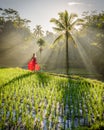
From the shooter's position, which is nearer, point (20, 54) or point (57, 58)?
point (57, 58)

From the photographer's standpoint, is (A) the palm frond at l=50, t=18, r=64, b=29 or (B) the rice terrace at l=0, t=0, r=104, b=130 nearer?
(B) the rice terrace at l=0, t=0, r=104, b=130

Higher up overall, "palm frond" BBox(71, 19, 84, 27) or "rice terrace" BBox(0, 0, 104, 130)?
"palm frond" BBox(71, 19, 84, 27)

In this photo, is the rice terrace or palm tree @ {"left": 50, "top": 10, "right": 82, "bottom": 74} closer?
the rice terrace

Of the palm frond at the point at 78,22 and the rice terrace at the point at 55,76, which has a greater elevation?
the palm frond at the point at 78,22

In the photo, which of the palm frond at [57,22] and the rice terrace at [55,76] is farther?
the palm frond at [57,22]

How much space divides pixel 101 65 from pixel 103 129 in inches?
1350

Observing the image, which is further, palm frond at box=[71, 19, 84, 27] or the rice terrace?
palm frond at box=[71, 19, 84, 27]

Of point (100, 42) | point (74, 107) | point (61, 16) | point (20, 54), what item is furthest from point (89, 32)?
point (74, 107)

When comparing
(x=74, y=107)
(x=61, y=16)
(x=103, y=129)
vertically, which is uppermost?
(x=61, y=16)

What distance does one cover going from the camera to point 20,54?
5150 centimetres

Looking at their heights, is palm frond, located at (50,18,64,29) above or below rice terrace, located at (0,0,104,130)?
above

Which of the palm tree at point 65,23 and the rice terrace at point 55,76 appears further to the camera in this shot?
the palm tree at point 65,23

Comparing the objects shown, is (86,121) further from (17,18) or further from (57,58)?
(17,18)

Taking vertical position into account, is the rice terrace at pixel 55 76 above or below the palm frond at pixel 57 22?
below
